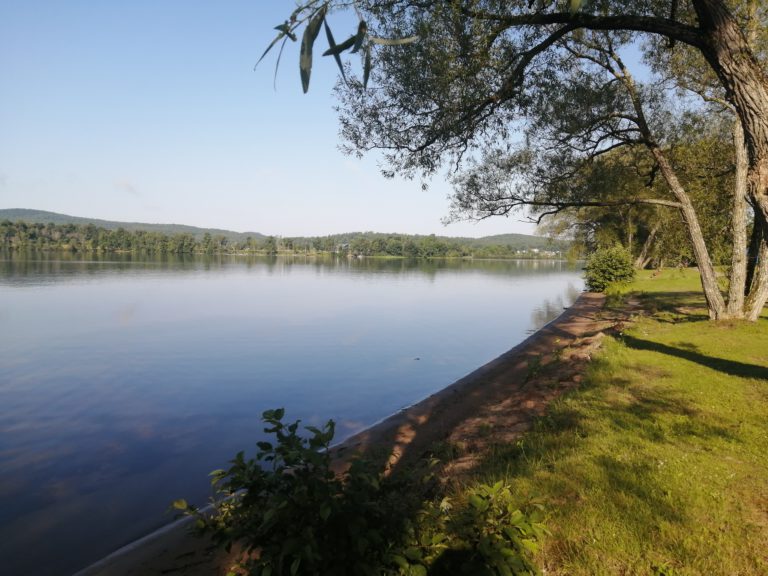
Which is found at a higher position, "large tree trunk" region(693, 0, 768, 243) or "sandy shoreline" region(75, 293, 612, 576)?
"large tree trunk" region(693, 0, 768, 243)

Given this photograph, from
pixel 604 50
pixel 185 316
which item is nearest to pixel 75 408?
pixel 185 316

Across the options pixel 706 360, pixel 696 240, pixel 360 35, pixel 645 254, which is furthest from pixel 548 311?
pixel 360 35

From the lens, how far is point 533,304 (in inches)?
1644

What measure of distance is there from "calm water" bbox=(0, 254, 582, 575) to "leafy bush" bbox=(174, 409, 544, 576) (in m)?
4.92

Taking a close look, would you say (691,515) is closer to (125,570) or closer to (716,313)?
(125,570)

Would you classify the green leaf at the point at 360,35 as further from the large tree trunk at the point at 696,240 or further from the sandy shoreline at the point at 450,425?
the large tree trunk at the point at 696,240

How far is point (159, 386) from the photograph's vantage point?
15.5m

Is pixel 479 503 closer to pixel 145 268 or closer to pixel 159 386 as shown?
pixel 159 386

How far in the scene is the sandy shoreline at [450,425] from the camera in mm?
6238

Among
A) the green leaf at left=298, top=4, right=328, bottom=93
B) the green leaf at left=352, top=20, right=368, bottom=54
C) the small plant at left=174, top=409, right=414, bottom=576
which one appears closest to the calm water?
the small plant at left=174, top=409, right=414, bottom=576

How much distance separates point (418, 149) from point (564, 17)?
13.4ft

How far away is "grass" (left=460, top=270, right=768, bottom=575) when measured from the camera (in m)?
3.82

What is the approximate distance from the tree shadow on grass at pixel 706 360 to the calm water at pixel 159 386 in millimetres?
6729

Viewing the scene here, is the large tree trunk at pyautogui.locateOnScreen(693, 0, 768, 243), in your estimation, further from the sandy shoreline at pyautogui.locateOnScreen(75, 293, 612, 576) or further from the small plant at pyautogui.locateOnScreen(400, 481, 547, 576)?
the sandy shoreline at pyautogui.locateOnScreen(75, 293, 612, 576)
